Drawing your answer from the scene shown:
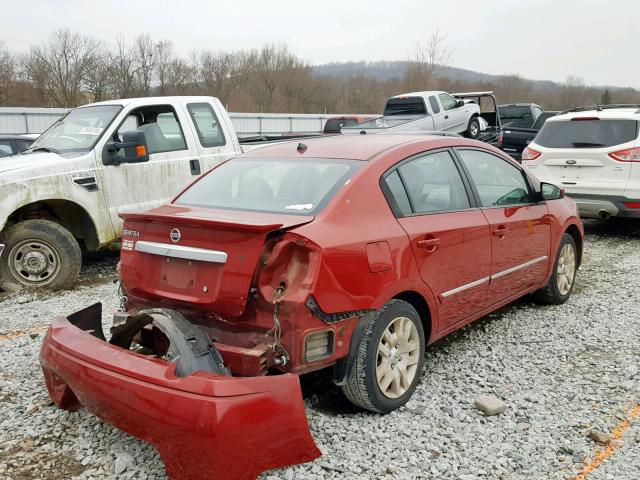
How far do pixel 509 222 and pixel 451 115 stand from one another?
12699mm

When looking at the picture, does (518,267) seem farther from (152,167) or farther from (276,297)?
(152,167)

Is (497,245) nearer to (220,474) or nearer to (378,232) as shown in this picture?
(378,232)

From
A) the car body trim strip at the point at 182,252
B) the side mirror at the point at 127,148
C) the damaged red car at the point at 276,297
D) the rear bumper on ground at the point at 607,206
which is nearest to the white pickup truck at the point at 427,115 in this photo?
the rear bumper on ground at the point at 607,206

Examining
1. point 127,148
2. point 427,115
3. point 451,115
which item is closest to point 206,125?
point 127,148

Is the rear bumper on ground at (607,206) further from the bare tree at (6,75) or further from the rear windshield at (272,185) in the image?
the bare tree at (6,75)

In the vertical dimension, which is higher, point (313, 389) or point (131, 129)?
point (131, 129)

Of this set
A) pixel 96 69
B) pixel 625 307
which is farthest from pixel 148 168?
pixel 96 69

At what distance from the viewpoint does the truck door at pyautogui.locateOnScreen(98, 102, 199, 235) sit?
6.46 meters

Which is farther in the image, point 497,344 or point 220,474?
point 497,344

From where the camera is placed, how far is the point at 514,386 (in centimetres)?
388

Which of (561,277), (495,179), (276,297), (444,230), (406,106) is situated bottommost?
(561,277)

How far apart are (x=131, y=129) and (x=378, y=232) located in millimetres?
4431

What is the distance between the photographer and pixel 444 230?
3.79 m

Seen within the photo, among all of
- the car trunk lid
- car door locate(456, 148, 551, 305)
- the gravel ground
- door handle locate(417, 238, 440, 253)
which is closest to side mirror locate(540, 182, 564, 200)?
car door locate(456, 148, 551, 305)
